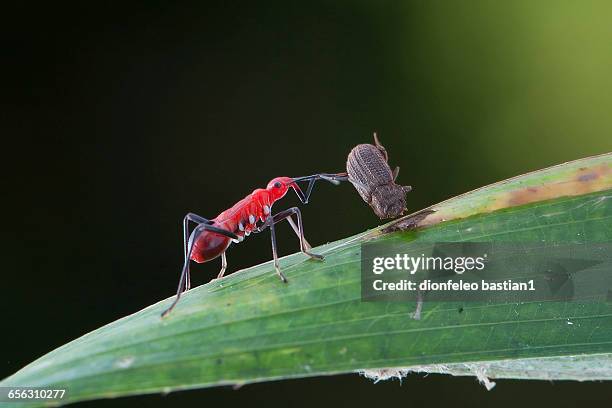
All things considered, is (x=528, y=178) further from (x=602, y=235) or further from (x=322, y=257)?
(x=322, y=257)

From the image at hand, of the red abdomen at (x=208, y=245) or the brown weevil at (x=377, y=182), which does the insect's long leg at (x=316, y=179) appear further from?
the red abdomen at (x=208, y=245)

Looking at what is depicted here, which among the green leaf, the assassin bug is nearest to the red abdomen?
the assassin bug

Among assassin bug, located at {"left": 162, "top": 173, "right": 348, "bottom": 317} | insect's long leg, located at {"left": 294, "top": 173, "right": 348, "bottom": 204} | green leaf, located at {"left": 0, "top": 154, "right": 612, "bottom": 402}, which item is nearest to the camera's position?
green leaf, located at {"left": 0, "top": 154, "right": 612, "bottom": 402}

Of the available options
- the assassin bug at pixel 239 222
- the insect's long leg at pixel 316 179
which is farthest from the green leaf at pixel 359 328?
the insect's long leg at pixel 316 179

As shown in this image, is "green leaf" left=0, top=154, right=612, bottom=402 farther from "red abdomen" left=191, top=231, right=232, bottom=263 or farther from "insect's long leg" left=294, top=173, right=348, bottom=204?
"insect's long leg" left=294, top=173, right=348, bottom=204

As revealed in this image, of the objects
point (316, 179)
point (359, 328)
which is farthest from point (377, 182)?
point (359, 328)

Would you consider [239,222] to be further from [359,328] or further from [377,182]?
[359,328]

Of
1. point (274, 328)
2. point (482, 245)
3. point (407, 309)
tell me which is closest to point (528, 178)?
point (482, 245)
